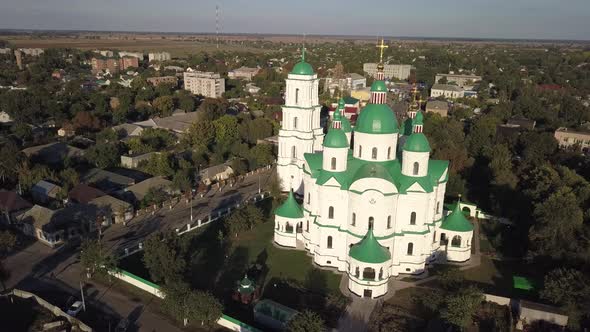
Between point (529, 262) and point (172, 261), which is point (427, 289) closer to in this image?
point (529, 262)

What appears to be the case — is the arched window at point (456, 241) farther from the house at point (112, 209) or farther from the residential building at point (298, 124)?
the house at point (112, 209)

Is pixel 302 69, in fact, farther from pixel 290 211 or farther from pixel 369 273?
pixel 369 273

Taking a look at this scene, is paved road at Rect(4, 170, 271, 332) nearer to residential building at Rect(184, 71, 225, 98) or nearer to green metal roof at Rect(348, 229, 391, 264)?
green metal roof at Rect(348, 229, 391, 264)

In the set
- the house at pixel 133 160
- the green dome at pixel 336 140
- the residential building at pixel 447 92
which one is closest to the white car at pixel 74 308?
the green dome at pixel 336 140

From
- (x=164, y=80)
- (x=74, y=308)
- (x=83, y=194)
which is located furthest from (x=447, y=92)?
(x=74, y=308)

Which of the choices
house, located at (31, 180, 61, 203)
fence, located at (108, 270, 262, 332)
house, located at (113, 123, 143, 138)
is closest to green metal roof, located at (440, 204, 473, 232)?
fence, located at (108, 270, 262, 332)
